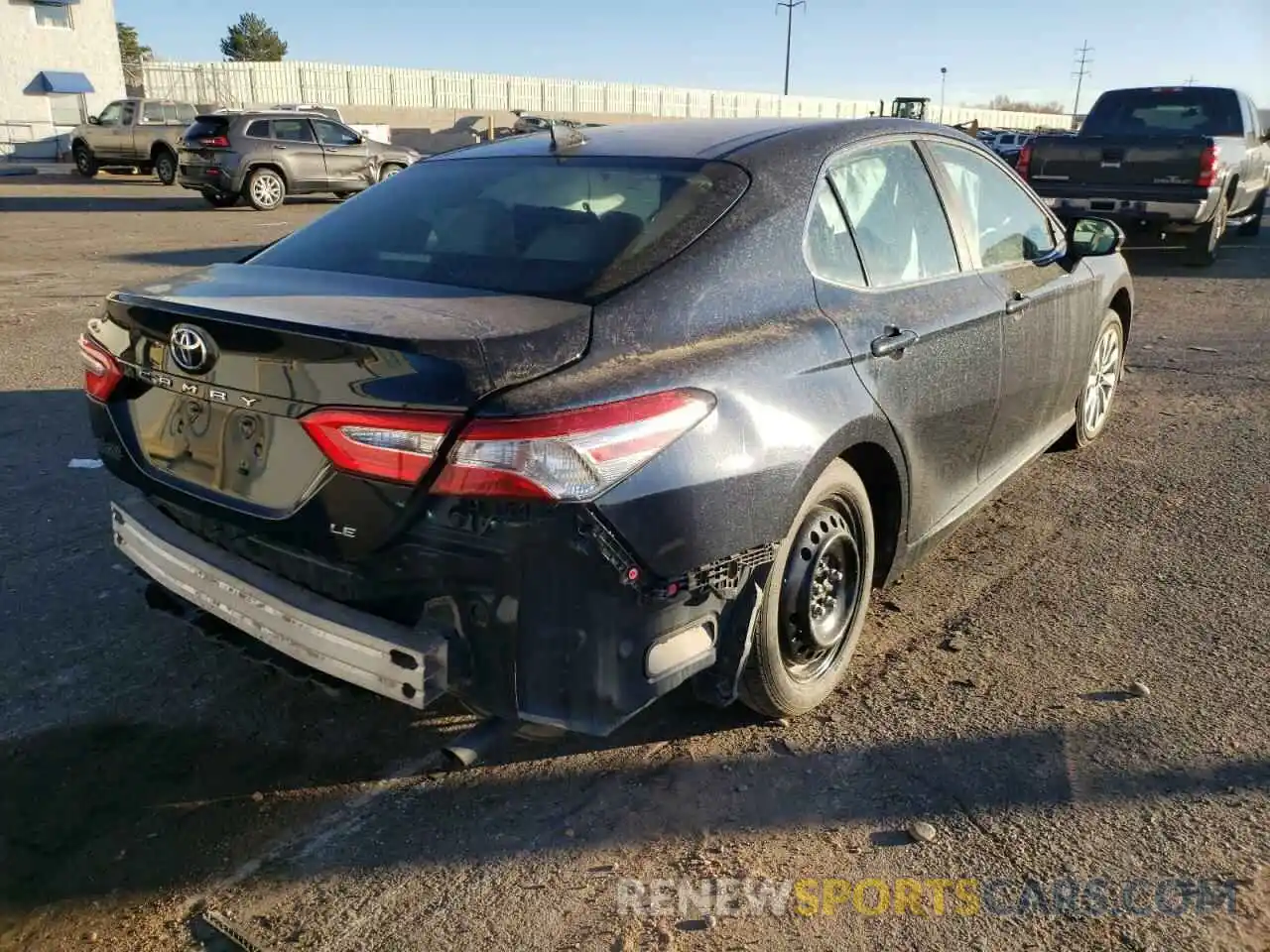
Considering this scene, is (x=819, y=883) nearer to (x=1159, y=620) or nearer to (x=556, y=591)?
(x=556, y=591)

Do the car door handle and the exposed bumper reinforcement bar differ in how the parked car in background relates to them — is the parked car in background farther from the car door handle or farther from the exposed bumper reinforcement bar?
the car door handle

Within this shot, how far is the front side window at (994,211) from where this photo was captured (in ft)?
12.7

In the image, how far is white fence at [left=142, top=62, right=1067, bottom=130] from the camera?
134 ft

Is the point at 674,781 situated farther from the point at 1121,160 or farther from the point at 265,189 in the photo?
the point at 265,189

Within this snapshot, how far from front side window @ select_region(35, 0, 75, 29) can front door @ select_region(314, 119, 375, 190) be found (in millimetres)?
21024

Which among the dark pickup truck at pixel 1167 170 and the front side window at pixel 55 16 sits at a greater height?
the front side window at pixel 55 16

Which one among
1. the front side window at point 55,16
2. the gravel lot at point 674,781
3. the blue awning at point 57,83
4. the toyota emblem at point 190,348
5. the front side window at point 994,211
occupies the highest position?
the front side window at point 55,16

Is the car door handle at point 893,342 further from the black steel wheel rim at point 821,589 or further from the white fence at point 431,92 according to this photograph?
the white fence at point 431,92

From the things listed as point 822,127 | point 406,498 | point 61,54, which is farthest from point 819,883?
point 61,54

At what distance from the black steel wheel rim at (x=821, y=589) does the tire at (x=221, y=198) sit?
1849 cm

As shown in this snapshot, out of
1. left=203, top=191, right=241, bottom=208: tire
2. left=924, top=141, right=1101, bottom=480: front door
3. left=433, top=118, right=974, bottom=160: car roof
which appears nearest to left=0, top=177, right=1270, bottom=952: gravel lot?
left=924, top=141, right=1101, bottom=480: front door

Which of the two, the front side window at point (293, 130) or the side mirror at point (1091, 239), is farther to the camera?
the front side window at point (293, 130)

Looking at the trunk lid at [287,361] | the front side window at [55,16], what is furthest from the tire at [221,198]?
the front side window at [55,16]

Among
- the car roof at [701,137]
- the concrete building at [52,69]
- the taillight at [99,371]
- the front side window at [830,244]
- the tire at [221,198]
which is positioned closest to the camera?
the taillight at [99,371]
